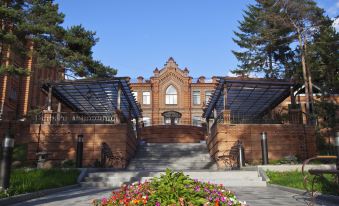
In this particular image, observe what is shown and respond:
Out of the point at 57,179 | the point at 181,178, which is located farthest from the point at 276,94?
the point at 181,178

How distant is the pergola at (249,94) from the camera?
1868cm

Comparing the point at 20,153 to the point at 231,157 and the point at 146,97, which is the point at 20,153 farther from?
the point at 146,97

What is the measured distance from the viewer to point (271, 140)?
17219 mm

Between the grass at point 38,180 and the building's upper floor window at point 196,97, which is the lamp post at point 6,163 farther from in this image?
the building's upper floor window at point 196,97

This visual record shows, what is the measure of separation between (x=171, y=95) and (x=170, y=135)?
67.7 feet

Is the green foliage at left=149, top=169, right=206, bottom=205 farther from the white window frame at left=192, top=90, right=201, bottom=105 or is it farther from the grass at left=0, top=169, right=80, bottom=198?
the white window frame at left=192, top=90, right=201, bottom=105

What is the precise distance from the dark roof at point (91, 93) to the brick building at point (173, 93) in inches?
660

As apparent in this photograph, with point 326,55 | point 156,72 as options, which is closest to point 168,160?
point 326,55

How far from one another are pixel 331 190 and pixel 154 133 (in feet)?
64.8

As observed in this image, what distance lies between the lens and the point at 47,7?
24.0 meters

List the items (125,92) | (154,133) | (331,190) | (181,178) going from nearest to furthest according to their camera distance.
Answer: (181,178) → (331,190) → (125,92) → (154,133)

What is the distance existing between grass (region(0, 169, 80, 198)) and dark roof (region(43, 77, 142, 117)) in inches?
340

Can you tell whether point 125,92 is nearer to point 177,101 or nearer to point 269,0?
point 269,0

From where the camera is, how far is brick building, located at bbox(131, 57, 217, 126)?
45562 mm
